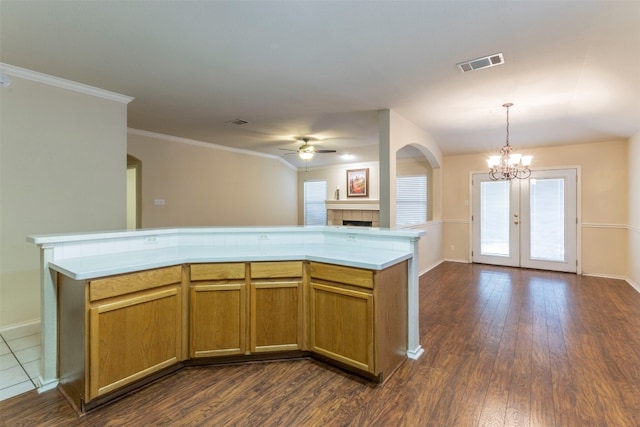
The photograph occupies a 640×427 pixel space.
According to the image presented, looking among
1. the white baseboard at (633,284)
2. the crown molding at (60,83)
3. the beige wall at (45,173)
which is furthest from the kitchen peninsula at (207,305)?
the white baseboard at (633,284)

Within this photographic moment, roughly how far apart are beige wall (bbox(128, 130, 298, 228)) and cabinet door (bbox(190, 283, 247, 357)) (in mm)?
3695

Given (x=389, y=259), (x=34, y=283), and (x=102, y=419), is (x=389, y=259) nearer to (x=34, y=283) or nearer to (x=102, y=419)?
(x=102, y=419)

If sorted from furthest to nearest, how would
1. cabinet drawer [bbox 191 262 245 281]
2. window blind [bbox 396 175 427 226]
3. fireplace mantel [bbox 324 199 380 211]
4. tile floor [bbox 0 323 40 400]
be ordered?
fireplace mantel [bbox 324 199 380 211]
window blind [bbox 396 175 427 226]
cabinet drawer [bbox 191 262 245 281]
tile floor [bbox 0 323 40 400]

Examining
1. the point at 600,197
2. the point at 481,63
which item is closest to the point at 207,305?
the point at 481,63

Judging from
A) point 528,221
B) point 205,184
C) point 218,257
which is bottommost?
point 218,257

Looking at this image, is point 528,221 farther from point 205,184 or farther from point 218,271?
point 205,184

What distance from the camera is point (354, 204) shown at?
7.84m

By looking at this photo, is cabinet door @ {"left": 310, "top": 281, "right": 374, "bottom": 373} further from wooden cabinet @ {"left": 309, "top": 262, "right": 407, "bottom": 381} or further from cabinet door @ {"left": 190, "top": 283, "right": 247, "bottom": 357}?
cabinet door @ {"left": 190, "top": 283, "right": 247, "bottom": 357}

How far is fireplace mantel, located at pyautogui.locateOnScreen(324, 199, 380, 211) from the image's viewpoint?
752cm

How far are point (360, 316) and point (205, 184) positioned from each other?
508cm

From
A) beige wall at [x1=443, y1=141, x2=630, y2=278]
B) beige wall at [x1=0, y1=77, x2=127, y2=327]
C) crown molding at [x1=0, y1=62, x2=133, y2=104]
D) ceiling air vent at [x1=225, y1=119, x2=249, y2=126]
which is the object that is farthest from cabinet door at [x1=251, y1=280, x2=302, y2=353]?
beige wall at [x1=443, y1=141, x2=630, y2=278]

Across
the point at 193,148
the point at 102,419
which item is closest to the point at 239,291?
the point at 102,419

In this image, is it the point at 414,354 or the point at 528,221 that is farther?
the point at 528,221

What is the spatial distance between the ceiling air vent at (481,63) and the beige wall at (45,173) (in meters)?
3.82
